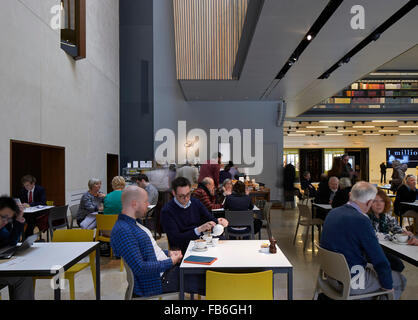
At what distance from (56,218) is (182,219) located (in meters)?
2.90

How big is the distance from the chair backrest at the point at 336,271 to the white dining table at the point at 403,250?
563 millimetres

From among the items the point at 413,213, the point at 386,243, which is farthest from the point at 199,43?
the point at 386,243

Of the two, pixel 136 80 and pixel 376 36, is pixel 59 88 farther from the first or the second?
pixel 376 36

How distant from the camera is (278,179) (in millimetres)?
11938

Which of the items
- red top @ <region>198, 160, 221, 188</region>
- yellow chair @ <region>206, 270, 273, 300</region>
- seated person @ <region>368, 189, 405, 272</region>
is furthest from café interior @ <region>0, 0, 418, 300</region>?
seated person @ <region>368, 189, 405, 272</region>

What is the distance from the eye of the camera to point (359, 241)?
2.51 metres

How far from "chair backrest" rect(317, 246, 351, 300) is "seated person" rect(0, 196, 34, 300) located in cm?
252

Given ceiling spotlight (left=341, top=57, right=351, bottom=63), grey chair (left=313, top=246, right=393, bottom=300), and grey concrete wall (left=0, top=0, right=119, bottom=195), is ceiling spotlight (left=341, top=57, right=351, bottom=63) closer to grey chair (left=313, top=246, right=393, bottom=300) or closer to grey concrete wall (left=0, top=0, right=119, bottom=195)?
grey chair (left=313, top=246, right=393, bottom=300)

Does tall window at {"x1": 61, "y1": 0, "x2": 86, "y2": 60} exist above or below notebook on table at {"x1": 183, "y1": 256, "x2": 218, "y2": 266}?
above

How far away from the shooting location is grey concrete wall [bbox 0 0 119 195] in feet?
17.4

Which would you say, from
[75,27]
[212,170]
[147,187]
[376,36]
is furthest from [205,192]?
[75,27]

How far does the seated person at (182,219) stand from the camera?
3287mm

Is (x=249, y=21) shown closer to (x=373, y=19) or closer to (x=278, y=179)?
(x=373, y=19)

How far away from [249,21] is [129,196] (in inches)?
180
